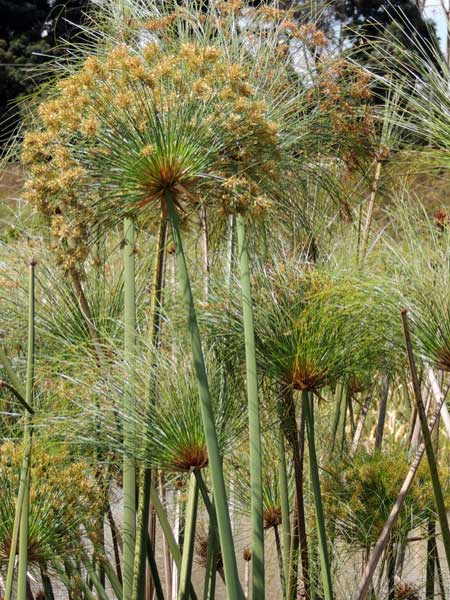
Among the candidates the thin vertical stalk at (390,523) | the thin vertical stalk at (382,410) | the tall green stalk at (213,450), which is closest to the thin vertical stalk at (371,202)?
the thin vertical stalk at (382,410)

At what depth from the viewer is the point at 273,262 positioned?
2719 millimetres

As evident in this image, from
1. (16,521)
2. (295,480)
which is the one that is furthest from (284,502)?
(16,521)

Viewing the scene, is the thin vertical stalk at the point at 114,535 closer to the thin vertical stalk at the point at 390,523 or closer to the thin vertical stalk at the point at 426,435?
the thin vertical stalk at the point at 390,523

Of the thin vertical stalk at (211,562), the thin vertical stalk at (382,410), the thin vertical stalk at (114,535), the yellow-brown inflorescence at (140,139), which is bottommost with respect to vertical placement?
the thin vertical stalk at (211,562)

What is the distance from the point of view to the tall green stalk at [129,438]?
2143mm

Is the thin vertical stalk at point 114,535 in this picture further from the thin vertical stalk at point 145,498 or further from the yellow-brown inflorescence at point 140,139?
the yellow-brown inflorescence at point 140,139

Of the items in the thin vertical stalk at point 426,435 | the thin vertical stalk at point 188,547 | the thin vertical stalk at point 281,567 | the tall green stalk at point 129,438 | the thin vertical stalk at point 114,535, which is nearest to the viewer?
the thin vertical stalk at point 426,435

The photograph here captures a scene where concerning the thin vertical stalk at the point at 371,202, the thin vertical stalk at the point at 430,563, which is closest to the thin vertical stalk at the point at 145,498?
the thin vertical stalk at the point at 371,202

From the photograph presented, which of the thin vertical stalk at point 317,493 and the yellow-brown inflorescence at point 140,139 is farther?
the thin vertical stalk at point 317,493

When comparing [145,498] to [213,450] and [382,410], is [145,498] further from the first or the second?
[382,410]

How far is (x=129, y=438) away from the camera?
7.16 feet

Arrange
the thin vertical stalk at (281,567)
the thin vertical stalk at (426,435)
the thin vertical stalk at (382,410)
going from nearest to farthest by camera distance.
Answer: the thin vertical stalk at (426,435), the thin vertical stalk at (281,567), the thin vertical stalk at (382,410)

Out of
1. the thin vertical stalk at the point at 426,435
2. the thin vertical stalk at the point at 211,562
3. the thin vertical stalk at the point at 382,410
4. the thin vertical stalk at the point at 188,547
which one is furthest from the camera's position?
the thin vertical stalk at the point at 382,410

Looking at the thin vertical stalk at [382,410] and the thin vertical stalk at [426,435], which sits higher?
the thin vertical stalk at [382,410]
